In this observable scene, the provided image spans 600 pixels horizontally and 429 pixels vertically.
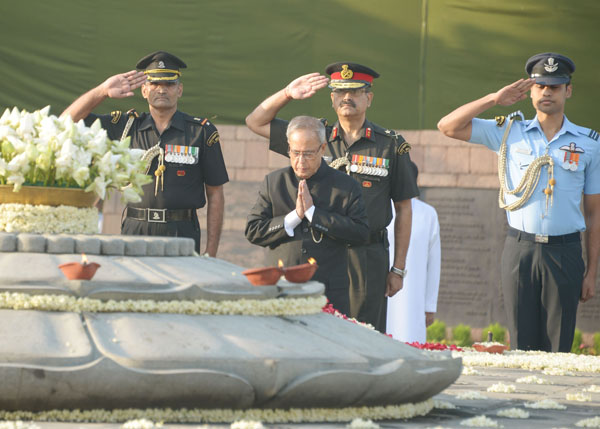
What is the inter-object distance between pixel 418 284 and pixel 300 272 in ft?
12.8

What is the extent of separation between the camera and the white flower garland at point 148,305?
4.12 meters

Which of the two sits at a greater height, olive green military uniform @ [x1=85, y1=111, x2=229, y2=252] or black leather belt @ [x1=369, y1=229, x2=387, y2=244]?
olive green military uniform @ [x1=85, y1=111, x2=229, y2=252]

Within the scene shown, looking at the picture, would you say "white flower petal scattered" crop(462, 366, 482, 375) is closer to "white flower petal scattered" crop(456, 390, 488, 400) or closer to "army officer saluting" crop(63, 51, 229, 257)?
"white flower petal scattered" crop(456, 390, 488, 400)

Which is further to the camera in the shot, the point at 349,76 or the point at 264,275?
the point at 349,76

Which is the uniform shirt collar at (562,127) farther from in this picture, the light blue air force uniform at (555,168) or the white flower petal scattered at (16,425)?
the white flower petal scattered at (16,425)

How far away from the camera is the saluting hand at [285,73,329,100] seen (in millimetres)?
6527

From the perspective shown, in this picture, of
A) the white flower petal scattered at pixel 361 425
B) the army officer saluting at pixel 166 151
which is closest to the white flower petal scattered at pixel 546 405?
the white flower petal scattered at pixel 361 425

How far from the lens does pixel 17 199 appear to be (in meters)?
4.82

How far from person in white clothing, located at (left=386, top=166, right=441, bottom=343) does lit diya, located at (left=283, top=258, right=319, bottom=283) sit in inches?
147

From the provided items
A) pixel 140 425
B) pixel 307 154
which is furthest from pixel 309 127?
pixel 140 425

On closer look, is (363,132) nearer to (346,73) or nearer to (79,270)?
(346,73)

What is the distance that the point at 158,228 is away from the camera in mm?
6734

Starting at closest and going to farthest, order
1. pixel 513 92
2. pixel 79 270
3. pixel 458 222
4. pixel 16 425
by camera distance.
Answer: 1. pixel 16 425
2. pixel 79 270
3. pixel 513 92
4. pixel 458 222

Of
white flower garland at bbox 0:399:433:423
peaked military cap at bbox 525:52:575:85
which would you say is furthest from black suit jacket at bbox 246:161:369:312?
white flower garland at bbox 0:399:433:423
